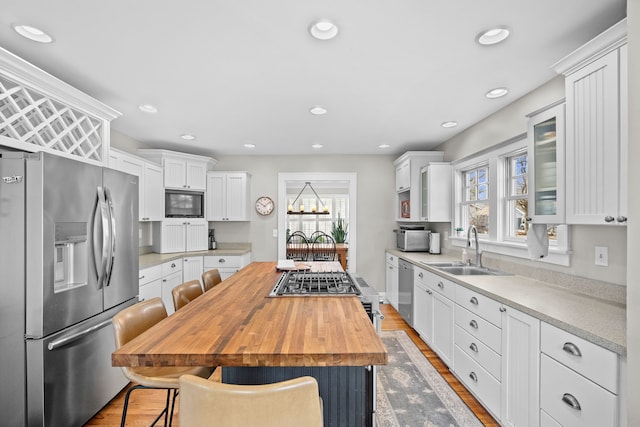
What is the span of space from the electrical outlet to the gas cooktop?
1.51m

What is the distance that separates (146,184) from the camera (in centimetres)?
388

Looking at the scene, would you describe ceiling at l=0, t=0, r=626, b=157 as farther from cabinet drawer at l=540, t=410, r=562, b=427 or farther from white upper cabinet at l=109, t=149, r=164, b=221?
cabinet drawer at l=540, t=410, r=562, b=427

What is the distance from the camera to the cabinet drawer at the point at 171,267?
146 inches

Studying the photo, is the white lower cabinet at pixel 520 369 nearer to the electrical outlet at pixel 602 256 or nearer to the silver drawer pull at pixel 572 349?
the silver drawer pull at pixel 572 349

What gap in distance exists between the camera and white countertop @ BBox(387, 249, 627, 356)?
4.33 ft

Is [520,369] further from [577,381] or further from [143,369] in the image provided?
[143,369]

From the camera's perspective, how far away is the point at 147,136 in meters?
3.97

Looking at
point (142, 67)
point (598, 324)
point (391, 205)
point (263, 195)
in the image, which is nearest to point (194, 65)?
point (142, 67)

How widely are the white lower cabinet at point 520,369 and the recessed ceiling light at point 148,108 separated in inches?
131

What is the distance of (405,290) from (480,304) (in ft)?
5.86

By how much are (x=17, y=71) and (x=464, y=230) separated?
4.21 metres

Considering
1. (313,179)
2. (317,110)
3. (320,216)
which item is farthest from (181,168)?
(320,216)

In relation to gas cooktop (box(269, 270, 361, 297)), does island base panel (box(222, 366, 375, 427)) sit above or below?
below

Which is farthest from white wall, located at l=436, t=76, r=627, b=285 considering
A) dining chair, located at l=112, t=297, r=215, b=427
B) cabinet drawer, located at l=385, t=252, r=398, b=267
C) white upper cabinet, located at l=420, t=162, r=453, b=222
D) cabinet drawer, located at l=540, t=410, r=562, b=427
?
dining chair, located at l=112, t=297, r=215, b=427
